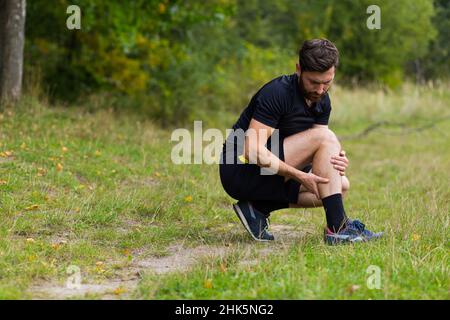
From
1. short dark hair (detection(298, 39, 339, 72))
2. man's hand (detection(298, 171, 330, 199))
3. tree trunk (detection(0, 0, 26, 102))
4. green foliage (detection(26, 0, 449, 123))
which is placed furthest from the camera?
green foliage (detection(26, 0, 449, 123))

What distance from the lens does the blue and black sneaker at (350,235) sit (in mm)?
4621

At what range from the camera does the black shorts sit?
4914 millimetres

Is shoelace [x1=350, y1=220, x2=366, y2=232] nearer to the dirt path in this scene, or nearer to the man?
the man

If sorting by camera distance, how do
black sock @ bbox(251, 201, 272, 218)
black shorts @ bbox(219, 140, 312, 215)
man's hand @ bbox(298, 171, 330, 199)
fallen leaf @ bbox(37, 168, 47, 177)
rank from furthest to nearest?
fallen leaf @ bbox(37, 168, 47, 177) < black sock @ bbox(251, 201, 272, 218) < black shorts @ bbox(219, 140, 312, 215) < man's hand @ bbox(298, 171, 330, 199)

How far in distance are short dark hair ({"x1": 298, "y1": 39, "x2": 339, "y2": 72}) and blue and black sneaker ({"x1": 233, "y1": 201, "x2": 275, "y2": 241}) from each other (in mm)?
1065

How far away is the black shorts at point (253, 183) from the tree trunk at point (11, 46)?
17.0ft

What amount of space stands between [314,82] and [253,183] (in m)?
0.81

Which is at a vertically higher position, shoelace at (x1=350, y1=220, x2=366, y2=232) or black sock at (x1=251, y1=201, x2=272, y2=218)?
black sock at (x1=251, y1=201, x2=272, y2=218)

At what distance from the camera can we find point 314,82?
4.66 m

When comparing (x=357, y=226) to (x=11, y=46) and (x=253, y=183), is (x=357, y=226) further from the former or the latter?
(x=11, y=46)

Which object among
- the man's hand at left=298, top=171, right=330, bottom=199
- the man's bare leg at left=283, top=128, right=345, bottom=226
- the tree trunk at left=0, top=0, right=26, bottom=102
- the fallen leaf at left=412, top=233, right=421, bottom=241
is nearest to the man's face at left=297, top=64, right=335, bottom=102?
the man's bare leg at left=283, top=128, right=345, bottom=226

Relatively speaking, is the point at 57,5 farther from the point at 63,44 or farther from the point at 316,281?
the point at 316,281

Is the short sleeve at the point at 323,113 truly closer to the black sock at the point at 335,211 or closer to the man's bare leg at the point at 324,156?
the man's bare leg at the point at 324,156

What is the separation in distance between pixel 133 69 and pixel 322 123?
8.28m
